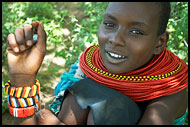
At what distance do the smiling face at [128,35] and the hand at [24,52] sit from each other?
0.45 meters

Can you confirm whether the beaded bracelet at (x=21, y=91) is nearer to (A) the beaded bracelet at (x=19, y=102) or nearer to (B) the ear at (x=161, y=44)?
(A) the beaded bracelet at (x=19, y=102)

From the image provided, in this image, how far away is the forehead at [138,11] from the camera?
1461 mm

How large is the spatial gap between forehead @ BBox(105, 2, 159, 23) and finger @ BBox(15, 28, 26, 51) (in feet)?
2.01

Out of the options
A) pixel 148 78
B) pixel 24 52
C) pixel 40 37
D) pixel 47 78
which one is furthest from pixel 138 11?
pixel 47 78

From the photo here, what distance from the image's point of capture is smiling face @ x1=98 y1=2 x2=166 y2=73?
57.9 inches

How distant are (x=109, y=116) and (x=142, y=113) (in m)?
0.28

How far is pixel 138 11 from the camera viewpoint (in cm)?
146

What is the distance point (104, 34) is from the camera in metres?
1.60

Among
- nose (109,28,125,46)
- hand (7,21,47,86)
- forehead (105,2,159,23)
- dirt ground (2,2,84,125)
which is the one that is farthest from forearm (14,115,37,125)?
dirt ground (2,2,84,125)

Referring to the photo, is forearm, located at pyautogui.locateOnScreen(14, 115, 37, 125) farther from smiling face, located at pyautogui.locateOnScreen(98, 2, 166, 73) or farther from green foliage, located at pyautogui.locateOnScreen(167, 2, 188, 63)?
green foliage, located at pyautogui.locateOnScreen(167, 2, 188, 63)

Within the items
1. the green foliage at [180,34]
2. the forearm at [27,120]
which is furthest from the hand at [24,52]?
the green foliage at [180,34]

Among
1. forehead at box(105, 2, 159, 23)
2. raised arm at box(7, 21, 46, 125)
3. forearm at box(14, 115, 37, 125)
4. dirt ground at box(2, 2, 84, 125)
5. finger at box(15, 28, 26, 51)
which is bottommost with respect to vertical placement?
dirt ground at box(2, 2, 84, 125)

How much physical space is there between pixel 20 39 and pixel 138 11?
76 centimetres

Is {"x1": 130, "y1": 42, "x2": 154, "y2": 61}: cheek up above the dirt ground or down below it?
above
